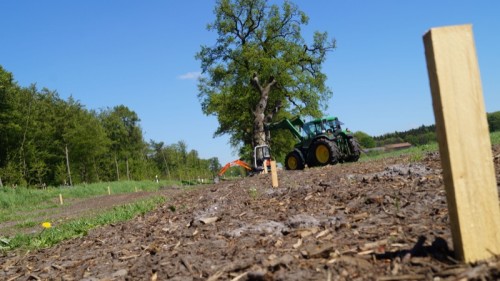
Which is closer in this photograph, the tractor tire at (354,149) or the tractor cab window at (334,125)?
the tractor tire at (354,149)

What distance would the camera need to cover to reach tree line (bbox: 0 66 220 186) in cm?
3791

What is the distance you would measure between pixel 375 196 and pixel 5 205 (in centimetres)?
2193

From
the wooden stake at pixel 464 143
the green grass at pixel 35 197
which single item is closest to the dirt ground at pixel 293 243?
the wooden stake at pixel 464 143

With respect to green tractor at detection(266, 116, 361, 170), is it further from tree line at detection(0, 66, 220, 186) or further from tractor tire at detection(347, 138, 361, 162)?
tree line at detection(0, 66, 220, 186)

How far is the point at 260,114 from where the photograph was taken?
29.7m

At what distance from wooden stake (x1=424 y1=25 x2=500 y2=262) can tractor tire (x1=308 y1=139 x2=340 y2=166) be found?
15528 mm

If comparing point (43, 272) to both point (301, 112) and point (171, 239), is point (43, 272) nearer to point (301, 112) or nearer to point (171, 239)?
point (171, 239)

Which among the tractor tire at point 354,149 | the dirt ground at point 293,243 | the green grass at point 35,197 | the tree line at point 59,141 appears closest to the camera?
the dirt ground at point 293,243

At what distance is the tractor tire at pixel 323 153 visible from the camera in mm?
17922

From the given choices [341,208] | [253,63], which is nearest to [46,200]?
[253,63]

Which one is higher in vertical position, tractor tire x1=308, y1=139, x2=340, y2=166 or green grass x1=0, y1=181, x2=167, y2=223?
tractor tire x1=308, y1=139, x2=340, y2=166

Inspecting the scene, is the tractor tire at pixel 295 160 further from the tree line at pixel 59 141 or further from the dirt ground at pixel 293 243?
the tree line at pixel 59 141

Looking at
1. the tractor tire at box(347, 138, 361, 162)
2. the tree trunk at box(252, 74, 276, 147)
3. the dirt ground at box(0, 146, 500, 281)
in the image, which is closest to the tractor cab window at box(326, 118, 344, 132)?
the tractor tire at box(347, 138, 361, 162)

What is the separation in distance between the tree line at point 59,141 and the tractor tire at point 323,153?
27.5 m
